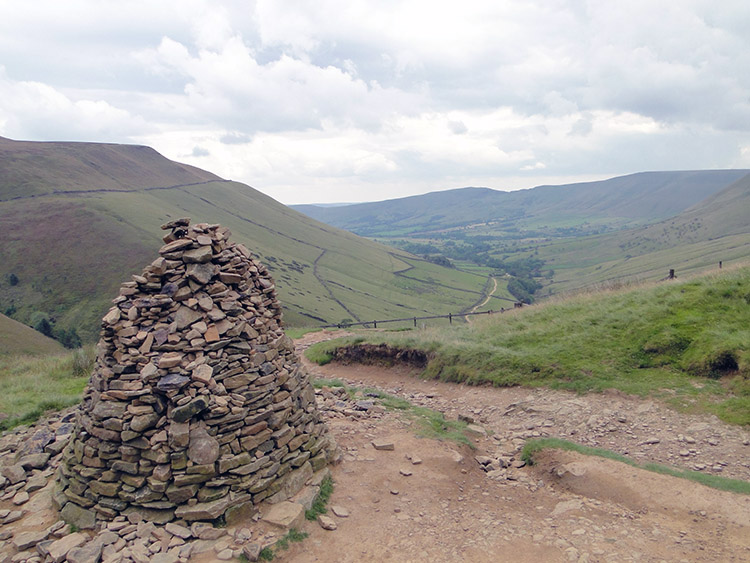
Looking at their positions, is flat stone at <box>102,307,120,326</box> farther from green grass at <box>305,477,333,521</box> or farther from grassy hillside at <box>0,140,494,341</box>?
grassy hillside at <box>0,140,494,341</box>

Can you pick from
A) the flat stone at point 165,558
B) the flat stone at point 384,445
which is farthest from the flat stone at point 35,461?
the flat stone at point 384,445

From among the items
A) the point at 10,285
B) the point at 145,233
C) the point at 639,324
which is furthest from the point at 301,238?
the point at 639,324

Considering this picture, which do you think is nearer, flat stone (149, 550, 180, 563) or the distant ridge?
flat stone (149, 550, 180, 563)

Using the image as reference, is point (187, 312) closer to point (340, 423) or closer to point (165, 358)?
point (165, 358)

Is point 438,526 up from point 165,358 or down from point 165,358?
down

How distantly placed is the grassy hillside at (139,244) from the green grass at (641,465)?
5553 cm

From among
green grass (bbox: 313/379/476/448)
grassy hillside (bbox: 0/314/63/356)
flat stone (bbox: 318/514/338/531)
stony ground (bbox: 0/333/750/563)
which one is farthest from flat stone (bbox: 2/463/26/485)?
grassy hillside (bbox: 0/314/63/356)

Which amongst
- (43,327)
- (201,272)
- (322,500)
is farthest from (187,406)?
(43,327)

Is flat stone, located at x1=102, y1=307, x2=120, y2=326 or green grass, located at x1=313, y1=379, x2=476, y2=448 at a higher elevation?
flat stone, located at x1=102, y1=307, x2=120, y2=326

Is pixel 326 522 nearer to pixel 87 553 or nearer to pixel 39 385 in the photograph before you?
pixel 87 553

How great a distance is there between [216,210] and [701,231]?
151382 mm

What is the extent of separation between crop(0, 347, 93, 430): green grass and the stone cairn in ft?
20.0

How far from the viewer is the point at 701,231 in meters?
149

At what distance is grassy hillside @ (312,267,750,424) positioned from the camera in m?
13.6
